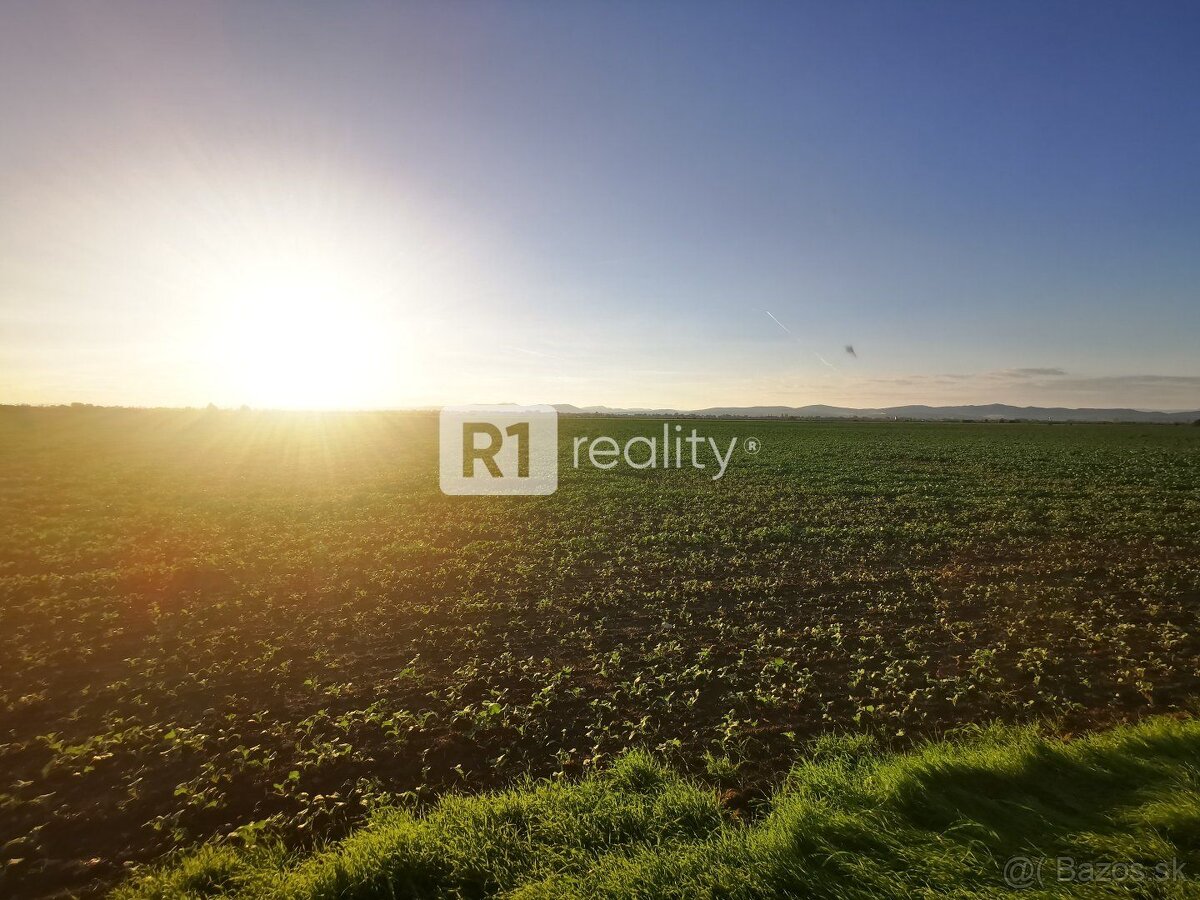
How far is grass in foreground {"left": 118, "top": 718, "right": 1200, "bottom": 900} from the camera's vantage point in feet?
14.5

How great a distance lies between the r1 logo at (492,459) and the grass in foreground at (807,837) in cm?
2632

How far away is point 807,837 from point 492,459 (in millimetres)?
44145

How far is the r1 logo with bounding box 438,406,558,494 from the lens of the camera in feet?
114

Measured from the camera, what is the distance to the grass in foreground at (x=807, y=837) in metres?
4.42

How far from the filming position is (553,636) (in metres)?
11.9

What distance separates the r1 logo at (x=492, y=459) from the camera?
114 feet

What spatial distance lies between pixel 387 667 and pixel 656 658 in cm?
504

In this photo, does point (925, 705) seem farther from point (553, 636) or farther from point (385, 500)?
point (385, 500)

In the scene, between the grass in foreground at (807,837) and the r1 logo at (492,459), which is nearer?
the grass in foreground at (807,837)

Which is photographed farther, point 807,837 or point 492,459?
point 492,459

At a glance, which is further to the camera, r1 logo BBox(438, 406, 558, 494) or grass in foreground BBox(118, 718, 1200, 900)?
r1 logo BBox(438, 406, 558, 494)

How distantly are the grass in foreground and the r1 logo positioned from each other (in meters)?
26.3

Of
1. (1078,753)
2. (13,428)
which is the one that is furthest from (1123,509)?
(13,428)

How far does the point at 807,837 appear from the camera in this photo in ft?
16.3
